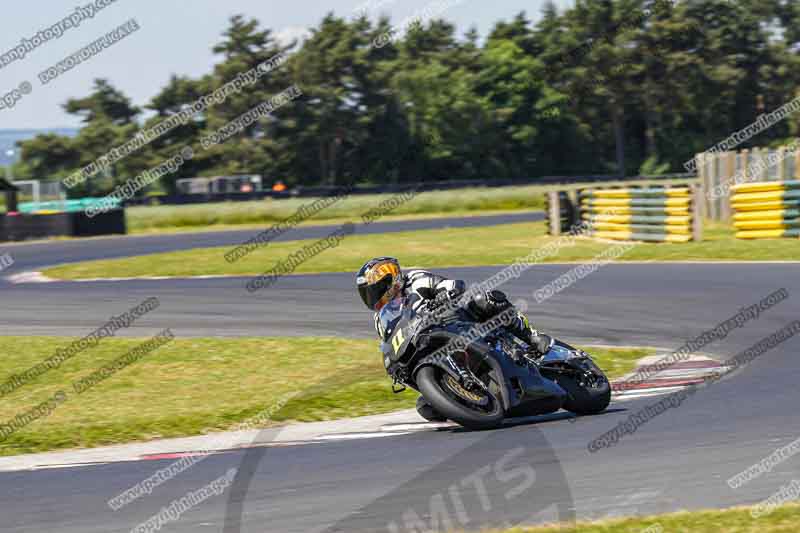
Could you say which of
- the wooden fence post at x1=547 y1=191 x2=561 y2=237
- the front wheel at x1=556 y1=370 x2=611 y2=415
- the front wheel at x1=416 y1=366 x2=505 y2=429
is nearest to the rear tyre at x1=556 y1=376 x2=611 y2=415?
the front wheel at x1=556 y1=370 x2=611 y2=415

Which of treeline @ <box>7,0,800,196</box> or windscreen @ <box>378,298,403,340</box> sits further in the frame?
treeline @ <box>7,0,800,196</box>

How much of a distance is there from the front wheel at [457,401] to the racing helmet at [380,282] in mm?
733

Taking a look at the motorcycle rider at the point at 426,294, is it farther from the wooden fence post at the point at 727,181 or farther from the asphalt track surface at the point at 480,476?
the wooden fence post at the point at 727,181

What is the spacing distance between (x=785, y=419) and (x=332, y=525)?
400 centimetres

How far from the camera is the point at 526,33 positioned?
3760 inches

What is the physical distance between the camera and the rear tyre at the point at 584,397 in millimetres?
9305

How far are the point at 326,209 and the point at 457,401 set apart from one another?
144ft

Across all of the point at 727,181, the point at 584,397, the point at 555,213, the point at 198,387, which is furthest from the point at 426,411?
the point at 727,181

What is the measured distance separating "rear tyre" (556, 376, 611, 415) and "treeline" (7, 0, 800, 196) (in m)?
68.4

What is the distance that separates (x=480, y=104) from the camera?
81812mm

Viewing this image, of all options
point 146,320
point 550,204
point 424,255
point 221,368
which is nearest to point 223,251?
point 424,255

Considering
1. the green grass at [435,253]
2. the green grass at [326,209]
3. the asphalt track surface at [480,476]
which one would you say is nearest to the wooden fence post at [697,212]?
the green grass at [435,253]

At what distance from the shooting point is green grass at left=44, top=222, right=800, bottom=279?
23.4 metres

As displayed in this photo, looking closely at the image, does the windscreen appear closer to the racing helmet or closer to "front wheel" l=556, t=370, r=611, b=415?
the racing helmet
